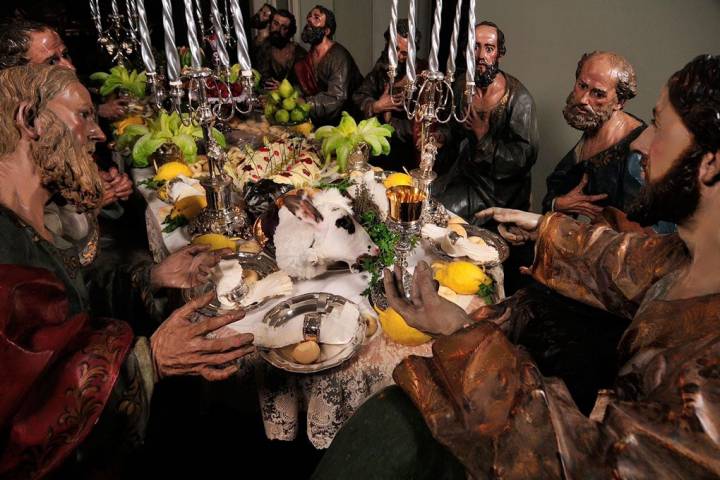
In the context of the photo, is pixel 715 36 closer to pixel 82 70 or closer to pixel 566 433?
pixel 566 433

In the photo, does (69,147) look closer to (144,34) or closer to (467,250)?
(144,34)

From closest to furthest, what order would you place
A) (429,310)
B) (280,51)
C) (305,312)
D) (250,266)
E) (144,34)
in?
(429,310)
(305,312)
(144,34)
(250,266)
(280,51)

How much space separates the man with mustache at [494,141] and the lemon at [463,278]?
64.8 inches

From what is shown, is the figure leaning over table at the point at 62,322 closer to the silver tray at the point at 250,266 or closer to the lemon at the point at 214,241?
the silver tray at the point at 250,266

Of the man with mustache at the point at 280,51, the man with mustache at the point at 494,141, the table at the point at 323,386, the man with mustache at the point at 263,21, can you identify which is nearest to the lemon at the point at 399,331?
the table at the point at 323,386

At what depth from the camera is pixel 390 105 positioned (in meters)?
4.00

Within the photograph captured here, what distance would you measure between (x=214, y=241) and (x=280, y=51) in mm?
3931

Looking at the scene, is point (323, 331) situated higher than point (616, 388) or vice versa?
point (616, 388)

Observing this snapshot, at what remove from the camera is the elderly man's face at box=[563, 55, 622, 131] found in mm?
2502

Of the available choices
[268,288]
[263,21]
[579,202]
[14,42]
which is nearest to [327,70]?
[263,21]

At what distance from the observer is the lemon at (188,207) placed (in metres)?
2.14

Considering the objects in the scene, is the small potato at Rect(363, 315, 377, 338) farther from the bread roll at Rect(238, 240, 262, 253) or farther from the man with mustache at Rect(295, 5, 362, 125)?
the man with mustache at Rect(295, 5, 362, 125)

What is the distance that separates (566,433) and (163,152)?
2.41 meters

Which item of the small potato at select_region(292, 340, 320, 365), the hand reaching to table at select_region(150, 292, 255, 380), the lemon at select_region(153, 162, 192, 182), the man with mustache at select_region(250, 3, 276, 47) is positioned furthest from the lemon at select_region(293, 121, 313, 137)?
the man with mustache at select_region(250, 3, 276, 47)
